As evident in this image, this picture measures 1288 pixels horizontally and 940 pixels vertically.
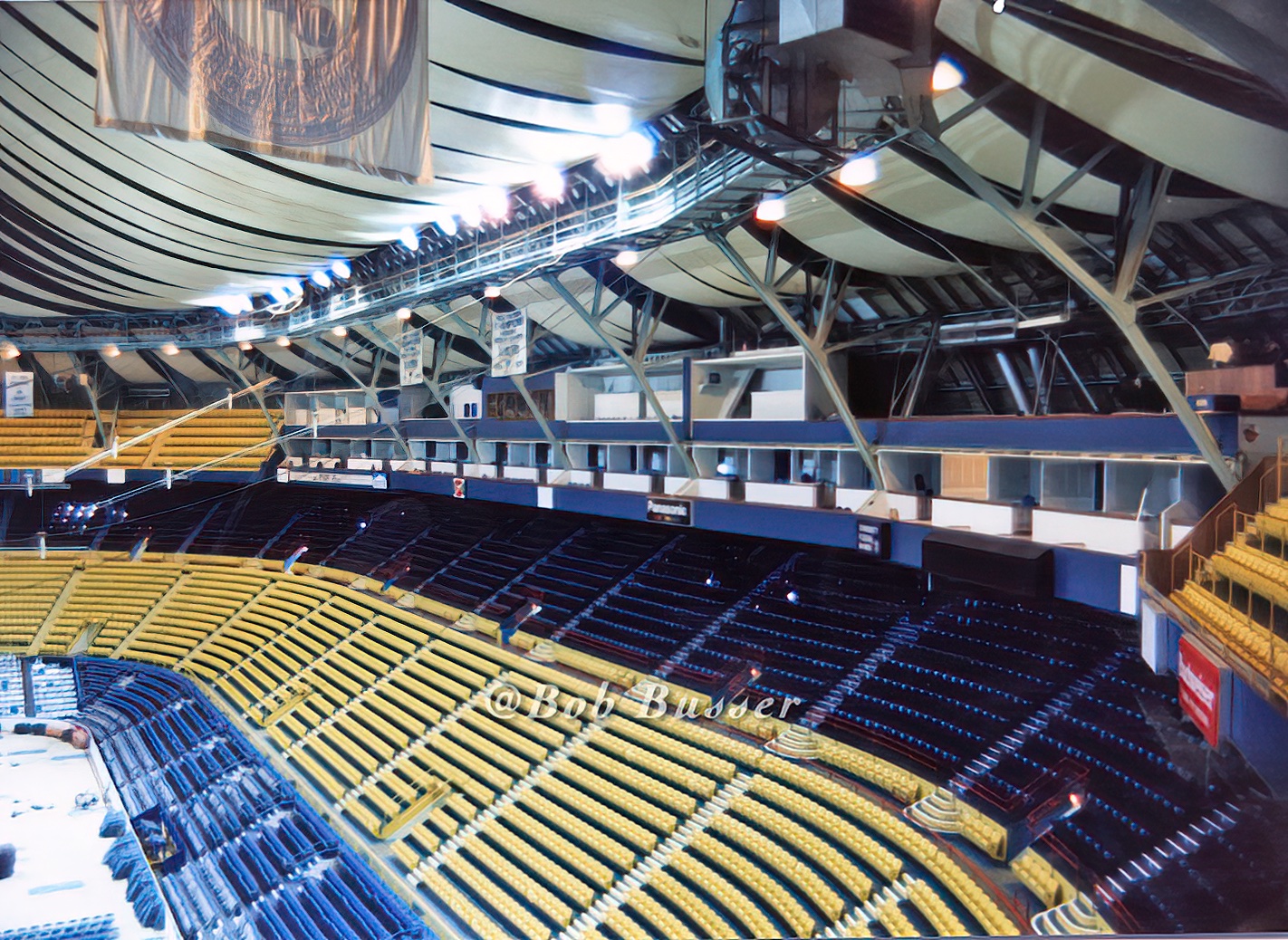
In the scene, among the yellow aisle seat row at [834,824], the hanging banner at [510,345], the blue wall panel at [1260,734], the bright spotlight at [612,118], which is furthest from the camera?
the hanging banner at [510,345]

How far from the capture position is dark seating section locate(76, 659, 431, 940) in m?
10.3

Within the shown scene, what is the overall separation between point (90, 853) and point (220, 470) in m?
17.4

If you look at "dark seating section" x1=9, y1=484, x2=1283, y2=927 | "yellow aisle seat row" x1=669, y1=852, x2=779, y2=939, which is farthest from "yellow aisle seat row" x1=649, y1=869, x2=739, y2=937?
"dark seating section" x1=9, y1=484, x2=1283, y2=927

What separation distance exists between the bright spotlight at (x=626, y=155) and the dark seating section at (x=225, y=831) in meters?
10.5

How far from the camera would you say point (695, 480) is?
49.6 feet

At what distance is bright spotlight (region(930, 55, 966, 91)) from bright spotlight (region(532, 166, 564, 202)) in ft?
20.7

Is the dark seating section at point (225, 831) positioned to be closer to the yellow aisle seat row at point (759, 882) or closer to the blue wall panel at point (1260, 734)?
the yellow aisle seat row at point (759, 882)

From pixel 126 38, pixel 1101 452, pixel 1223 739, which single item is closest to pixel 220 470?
pixel 126 38

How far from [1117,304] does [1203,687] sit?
3.73 metres

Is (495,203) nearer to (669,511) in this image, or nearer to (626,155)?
(626,155)

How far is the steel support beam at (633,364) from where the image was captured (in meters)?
14.5

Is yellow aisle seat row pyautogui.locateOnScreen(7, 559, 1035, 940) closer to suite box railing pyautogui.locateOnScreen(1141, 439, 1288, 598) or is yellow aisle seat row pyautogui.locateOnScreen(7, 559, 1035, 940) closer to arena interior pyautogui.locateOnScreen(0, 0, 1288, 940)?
arena interior pyautogui.locateOnScreen(0, 0, 1288, 940)

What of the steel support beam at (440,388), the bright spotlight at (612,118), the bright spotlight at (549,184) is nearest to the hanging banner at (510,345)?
the bright spotlight at (549,184)

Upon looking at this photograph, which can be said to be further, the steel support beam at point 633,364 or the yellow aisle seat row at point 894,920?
the steel support beam at point 633,364
